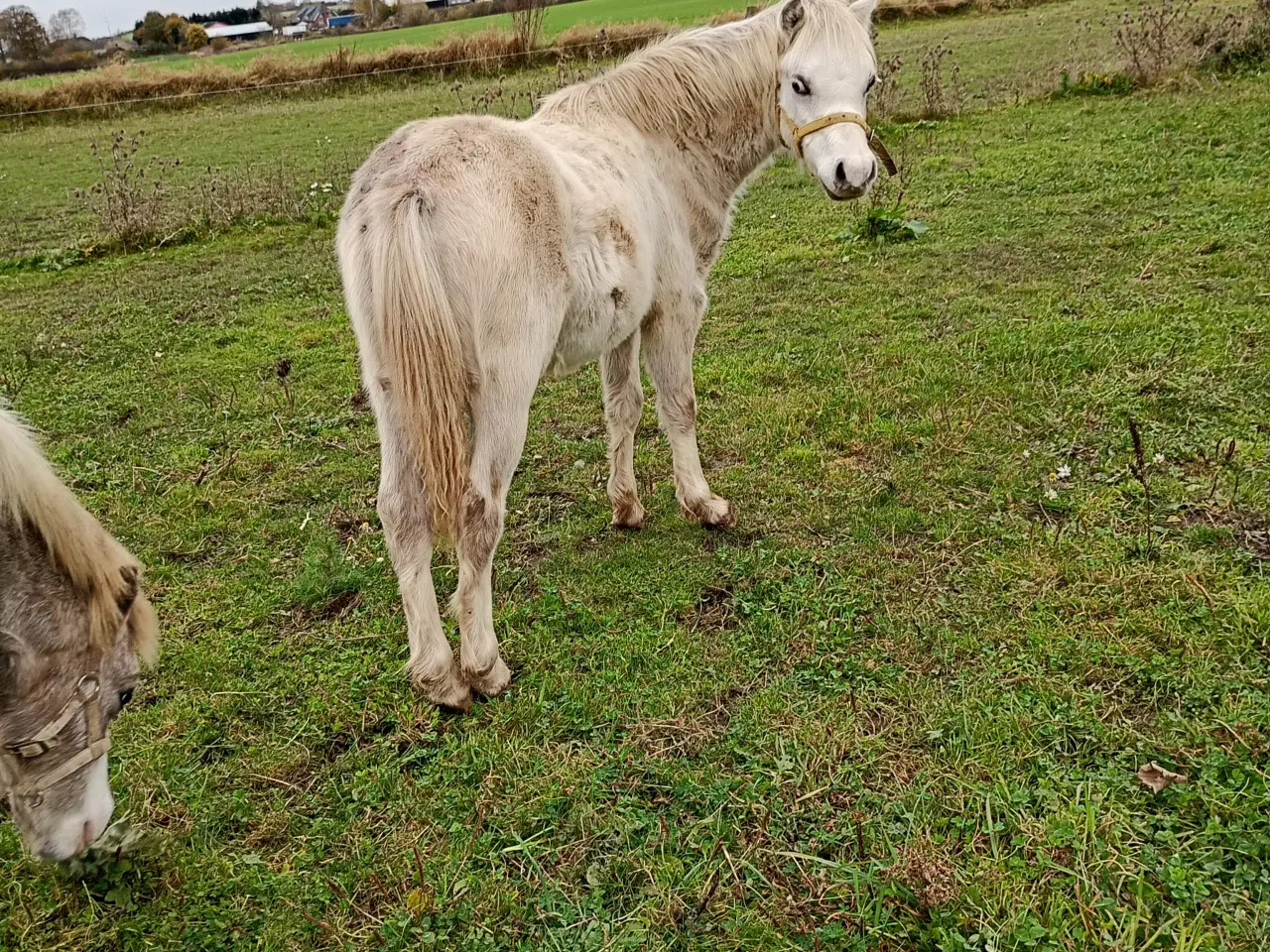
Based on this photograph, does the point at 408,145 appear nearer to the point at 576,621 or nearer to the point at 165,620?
the point at 576,621

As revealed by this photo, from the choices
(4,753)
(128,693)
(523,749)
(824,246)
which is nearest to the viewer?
(4,753)

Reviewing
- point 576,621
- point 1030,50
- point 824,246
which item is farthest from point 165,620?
point 1030,50

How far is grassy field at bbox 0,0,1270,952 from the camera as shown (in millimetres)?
2092

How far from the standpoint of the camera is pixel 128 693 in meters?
2.08

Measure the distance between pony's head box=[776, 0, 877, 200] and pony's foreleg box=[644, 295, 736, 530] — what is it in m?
0.86

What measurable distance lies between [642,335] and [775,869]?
248 cm

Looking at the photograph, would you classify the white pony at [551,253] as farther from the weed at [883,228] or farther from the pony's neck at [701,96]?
the weed at [883,228]

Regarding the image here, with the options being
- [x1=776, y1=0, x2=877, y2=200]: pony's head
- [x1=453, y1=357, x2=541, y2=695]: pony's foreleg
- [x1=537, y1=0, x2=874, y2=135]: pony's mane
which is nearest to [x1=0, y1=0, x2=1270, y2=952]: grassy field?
[x1=453, y1=357, x2=541, y2=695]: pony's foreleg

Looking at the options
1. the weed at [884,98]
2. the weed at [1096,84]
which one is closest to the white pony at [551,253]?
the weed at [884,98]

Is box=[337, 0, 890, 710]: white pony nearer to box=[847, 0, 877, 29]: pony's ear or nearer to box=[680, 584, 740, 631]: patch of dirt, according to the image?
box=[847, 0, 877, 29]: pony's ear

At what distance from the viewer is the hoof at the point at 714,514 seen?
3801 mm

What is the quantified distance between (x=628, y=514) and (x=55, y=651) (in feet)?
8.12

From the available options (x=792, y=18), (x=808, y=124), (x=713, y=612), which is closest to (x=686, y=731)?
(x=713, y=612)

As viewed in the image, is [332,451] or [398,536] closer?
[398,536]
